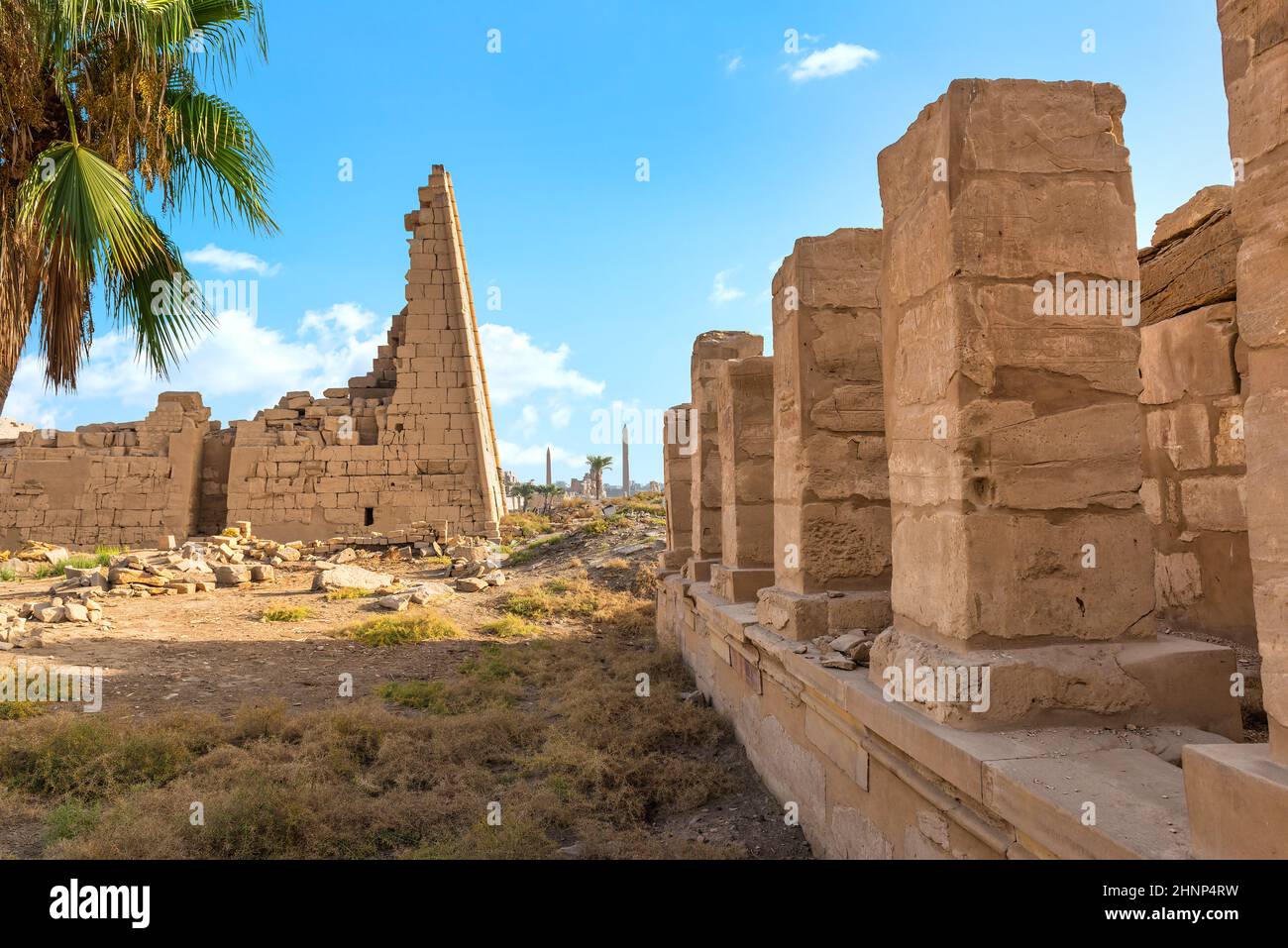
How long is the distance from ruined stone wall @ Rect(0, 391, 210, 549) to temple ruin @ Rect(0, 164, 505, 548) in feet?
0.07

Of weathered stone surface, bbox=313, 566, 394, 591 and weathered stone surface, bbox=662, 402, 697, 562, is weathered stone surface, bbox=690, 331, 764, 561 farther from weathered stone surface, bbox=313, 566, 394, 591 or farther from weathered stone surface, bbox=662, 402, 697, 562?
weathered stone surface, bbox=313, 566, 394, 591

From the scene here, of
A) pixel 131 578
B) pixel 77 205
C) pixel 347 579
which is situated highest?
pixel 77 205

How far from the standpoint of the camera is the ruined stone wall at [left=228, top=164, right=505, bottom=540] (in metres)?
14.6

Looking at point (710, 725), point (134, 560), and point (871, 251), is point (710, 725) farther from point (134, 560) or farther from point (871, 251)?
point (134, 560)

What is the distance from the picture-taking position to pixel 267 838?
340 cm

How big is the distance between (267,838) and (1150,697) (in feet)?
11.8

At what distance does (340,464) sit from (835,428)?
12.4m

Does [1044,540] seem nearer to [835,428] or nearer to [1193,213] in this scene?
[835,428]

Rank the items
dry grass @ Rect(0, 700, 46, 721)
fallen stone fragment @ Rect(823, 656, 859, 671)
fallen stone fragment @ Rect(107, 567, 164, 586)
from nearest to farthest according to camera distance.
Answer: fallen stone fragment @ Rect(823, 656, 859, 671)
dry grass @ Rect(0, 700, 46, 721)
fallen stone fragment @ Rect(107, 567, 164, 586)

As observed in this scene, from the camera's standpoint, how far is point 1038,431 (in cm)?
263

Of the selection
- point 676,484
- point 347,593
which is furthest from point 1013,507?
point 347,593

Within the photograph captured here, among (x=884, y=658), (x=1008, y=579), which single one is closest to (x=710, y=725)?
(x=884, y=658)

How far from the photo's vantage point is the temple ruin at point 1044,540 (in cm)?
160

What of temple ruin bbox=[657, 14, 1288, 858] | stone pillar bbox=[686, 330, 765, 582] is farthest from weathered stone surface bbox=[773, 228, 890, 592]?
stone pillar bbox=[686, 330, 765, 582]
